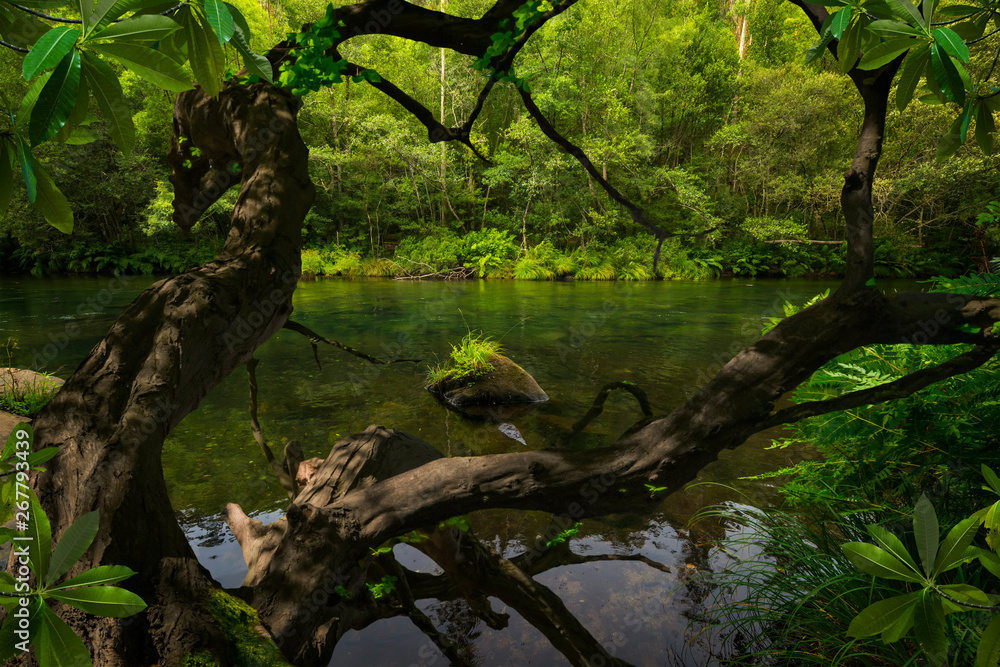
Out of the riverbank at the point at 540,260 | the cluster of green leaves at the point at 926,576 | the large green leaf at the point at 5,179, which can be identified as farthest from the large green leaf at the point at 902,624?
the riverbank at the point at 540,260

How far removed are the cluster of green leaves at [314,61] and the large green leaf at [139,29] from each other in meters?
1.53

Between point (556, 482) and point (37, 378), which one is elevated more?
point (556, 482)

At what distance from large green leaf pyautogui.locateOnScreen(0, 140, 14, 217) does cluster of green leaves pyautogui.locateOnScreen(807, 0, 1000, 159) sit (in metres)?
1.15

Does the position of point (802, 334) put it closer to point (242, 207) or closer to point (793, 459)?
point (242, 207)

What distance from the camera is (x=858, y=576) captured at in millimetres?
2043

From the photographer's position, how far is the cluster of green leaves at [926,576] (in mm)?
722

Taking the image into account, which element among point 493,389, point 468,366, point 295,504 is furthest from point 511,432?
point 295,504

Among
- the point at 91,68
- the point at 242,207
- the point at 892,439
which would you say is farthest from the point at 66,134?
the point at 892,439

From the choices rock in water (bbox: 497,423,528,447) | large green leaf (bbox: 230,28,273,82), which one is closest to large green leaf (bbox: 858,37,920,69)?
large green leaf (bbox: 230,28,273,82)

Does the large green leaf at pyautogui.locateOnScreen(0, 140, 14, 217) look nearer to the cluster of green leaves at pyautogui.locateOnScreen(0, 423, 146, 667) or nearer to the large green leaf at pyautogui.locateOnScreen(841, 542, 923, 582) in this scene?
the cluster of green leaves at pyautogui.locateOnScreen(0, 423, 146, 667)

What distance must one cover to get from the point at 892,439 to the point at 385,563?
249 cm

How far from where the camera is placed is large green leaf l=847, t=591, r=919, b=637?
2.45 feet

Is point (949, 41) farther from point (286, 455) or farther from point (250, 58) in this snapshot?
point (286, 455)

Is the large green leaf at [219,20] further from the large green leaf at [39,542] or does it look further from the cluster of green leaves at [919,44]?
the cluster of green leaves at [919,44]
